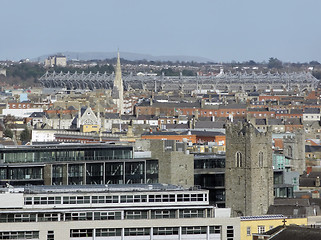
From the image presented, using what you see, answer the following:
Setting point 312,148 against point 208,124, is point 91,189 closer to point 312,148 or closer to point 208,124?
point 312,148

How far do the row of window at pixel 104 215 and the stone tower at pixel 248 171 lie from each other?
Result: 14098 mm

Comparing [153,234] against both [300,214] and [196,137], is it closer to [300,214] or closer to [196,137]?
[300,214]

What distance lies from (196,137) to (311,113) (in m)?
75.3

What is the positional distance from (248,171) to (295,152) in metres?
28.9

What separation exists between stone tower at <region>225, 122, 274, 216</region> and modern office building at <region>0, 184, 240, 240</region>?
13.1 metres

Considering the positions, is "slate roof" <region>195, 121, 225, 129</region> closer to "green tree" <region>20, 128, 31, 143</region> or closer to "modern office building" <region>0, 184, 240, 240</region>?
"green tree" <region>20, 128, 31, 143</region>

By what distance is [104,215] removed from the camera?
180 feet

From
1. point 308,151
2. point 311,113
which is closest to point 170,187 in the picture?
point 308,151

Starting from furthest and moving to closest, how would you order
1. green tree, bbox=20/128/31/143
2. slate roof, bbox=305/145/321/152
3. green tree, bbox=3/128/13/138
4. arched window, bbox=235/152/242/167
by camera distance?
green tree, bbox=3/128/13/138
green tree, bbox=20/128/31/143
slate roof, bbox=305/145/321/152
arched window, bbox=235/152/242/167

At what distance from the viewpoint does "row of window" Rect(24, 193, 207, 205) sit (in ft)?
182

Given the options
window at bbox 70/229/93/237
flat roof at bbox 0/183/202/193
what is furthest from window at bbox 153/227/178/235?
flat roof at bbox 0/183/202/193

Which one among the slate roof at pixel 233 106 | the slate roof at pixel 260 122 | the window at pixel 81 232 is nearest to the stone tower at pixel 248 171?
the window at pixel 81 232

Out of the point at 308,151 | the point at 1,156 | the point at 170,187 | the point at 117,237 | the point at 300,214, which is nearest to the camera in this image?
the point at 117,237

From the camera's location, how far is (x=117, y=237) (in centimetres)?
5431
